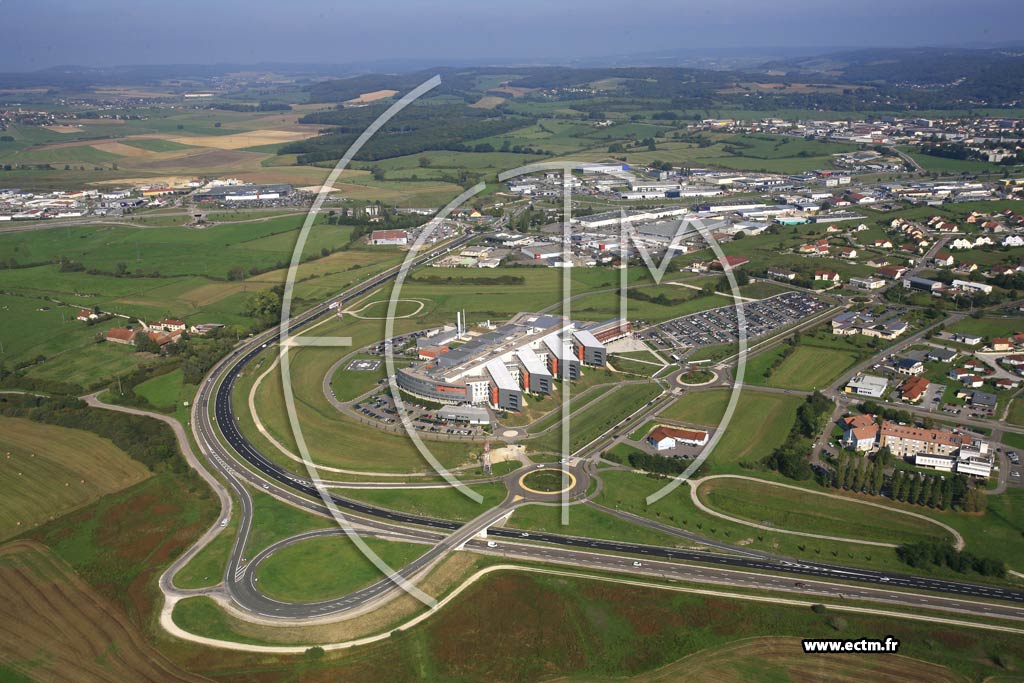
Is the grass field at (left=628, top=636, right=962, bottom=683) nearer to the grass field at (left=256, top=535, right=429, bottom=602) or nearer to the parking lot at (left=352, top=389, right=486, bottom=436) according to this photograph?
the grass field at (left=256, top=535, right=429, bottom=602)

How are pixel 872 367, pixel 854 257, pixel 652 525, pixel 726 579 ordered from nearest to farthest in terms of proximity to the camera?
pixel 726 579
pixel 652 525
pixel 872 367
pixel 854 257

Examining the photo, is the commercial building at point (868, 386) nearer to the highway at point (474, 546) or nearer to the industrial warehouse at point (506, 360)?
the industrial warehouse at point (506, 360)

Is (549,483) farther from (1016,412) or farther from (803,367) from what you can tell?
(1016,412)

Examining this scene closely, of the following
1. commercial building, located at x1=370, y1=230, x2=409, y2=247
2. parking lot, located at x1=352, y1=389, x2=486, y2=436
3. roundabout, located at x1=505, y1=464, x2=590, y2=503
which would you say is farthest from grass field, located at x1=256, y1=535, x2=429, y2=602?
commercial building, located at x1=370, y1=230, x2=409, y2=247

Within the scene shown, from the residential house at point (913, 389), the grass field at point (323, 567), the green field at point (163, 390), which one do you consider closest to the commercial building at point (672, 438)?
the residential house at point (913, 389)

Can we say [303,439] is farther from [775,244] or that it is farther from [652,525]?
[775,244]

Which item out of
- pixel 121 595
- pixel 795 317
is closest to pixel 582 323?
pixel 795 317

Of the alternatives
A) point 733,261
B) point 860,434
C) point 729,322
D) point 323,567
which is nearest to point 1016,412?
point 860,434
